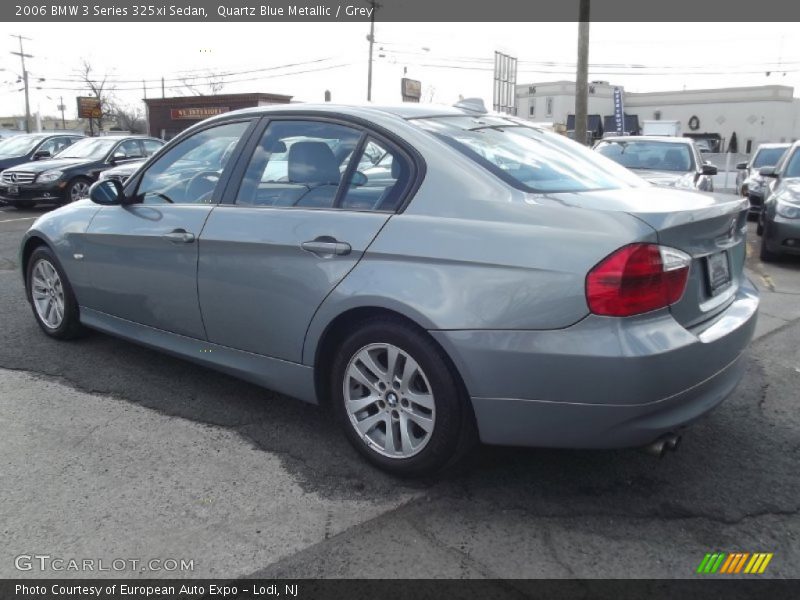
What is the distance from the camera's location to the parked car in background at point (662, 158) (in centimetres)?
938

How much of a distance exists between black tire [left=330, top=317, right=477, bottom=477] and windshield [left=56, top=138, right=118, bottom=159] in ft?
43.5

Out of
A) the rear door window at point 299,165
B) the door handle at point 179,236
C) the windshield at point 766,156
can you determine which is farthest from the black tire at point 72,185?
the windshield at point 766,156

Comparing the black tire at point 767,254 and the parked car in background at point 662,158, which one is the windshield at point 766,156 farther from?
the black tire at point 767,254

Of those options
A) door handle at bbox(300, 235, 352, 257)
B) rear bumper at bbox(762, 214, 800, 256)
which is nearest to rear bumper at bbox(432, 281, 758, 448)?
door handle at bbox(300, 235, 352, 257)

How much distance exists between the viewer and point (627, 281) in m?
2.52

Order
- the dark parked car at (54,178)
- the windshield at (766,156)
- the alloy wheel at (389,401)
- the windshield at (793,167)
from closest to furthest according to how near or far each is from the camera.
Result: the alloy wheel at (389,401), the windshield at (793,167), the dark parked car at (54,178), the windshield at (766,156)

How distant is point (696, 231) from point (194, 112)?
41757 millimetres

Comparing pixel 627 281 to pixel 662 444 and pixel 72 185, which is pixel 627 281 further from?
pixel 72 185

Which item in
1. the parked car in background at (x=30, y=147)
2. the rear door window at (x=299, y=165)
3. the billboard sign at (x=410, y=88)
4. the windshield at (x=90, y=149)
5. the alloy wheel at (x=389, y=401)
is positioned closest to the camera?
the alloy wheel at (x=389, y=401)

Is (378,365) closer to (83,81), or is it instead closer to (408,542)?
(408,542)

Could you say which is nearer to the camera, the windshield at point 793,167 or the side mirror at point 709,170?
the windshield at point 793,167

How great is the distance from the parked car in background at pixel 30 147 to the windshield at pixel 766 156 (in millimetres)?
15938

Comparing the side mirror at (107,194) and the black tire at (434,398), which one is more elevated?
the side mirror at (107,194)

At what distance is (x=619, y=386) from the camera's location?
2521 millimetres
